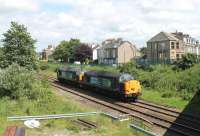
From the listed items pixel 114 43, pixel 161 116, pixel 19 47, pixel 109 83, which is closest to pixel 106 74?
pixel 109 83

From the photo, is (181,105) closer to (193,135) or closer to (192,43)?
(193,135)

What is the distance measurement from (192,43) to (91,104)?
6342 cm

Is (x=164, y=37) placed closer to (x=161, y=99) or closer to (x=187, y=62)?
(x=187, y=62)

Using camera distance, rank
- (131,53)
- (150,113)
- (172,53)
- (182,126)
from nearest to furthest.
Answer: (182,126)
(150,113)
(172,53)
(131,53)

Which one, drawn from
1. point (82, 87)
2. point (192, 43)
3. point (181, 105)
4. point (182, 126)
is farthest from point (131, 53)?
point (182, 126)

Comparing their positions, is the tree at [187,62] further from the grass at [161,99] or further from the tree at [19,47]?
→ the tree at [19,47]

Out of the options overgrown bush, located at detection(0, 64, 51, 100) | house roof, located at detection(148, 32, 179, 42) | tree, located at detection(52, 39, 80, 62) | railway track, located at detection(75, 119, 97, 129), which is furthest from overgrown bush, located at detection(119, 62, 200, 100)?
tree, located at detection(52, 39, 80, 62)

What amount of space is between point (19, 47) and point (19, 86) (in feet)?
33.8

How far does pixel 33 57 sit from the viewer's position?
3988 cm

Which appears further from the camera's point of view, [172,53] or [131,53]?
[131,53]

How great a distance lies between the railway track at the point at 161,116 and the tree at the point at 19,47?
8.47m

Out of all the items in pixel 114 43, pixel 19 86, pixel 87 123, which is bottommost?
pixel 87 123

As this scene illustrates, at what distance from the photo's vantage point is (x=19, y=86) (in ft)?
99.5

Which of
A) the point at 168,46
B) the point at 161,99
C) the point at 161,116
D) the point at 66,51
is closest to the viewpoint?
the point at 161,116
